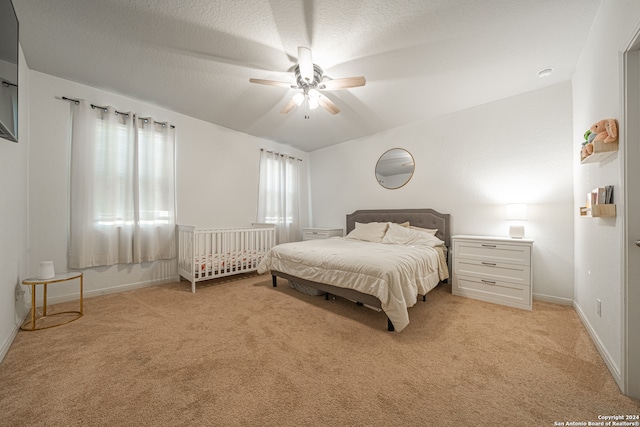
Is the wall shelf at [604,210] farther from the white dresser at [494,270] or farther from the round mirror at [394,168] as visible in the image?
the round mirror at [394,168]

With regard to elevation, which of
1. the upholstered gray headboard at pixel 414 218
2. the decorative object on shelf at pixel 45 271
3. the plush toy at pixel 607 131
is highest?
the plush toy at pixel 607 131

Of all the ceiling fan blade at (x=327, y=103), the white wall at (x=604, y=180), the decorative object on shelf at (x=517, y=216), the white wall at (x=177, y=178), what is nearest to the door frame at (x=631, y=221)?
the white wall at (x=604, y=180)

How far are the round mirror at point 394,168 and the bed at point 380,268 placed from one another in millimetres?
566

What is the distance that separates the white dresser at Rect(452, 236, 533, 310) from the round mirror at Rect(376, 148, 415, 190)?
143 centimetres

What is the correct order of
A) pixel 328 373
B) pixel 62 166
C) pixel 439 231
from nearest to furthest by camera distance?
pixel 328 373, pixel 62 166, pixel 439 231

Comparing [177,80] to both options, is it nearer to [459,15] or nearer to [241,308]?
[241,308]

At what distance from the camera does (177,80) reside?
261cm

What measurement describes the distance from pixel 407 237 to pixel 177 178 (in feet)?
11.9

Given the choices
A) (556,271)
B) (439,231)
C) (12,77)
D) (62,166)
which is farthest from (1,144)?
(556,271)

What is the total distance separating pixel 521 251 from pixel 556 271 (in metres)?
0.67

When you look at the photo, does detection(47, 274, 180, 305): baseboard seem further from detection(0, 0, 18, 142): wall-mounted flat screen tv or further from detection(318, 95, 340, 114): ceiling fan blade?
detection(318, 95, 340, 114): ceiling fan blade

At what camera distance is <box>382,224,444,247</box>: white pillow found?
10.2 ft

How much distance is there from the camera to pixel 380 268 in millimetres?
1998

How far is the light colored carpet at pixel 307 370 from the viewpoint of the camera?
113 cm
